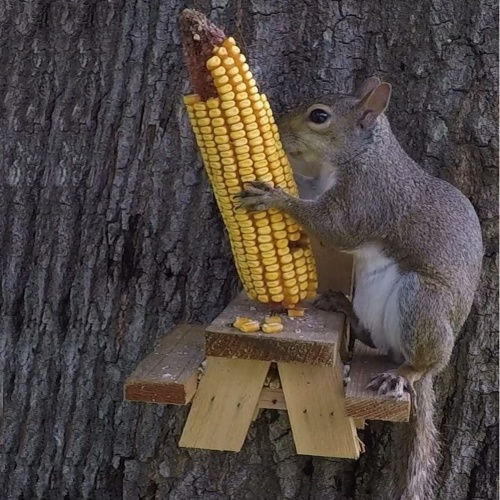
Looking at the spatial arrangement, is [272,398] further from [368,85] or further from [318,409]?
[368,85]

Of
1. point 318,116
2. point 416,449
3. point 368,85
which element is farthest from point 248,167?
point 416,449

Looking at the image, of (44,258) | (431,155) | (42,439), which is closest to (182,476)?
(42,439)

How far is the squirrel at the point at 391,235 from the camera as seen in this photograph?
1.73 m

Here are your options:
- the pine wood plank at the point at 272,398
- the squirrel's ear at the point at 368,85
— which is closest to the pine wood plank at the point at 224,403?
the pine wood plank at the point at 272,398

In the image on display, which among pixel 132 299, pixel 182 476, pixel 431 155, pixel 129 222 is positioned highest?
pixel 431 155

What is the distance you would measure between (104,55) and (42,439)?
2.95 feet

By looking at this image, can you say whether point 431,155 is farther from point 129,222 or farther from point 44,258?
point 44,258

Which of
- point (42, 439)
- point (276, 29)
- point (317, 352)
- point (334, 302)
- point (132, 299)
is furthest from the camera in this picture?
point (42, 439)

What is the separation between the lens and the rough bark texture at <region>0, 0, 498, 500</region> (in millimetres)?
1944

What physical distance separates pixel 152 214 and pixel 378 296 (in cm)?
54

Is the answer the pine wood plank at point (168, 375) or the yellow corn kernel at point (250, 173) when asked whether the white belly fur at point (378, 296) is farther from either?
the pine wood plank at point (168, 375)

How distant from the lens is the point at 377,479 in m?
2.11

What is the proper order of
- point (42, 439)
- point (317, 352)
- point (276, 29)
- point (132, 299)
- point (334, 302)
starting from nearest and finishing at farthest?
point (317, 352)
point (334, 302)
point (276, 29)
point (132, 299)
point (42, 439)

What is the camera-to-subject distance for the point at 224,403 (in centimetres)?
171
